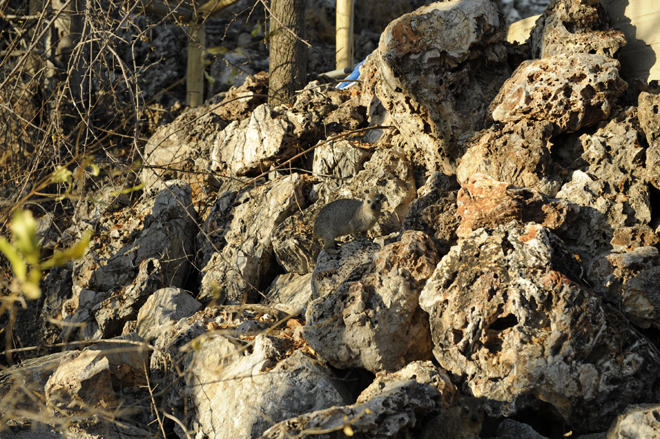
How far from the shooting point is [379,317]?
3.73 meters

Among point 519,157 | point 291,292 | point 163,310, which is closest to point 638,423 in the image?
point 519,157

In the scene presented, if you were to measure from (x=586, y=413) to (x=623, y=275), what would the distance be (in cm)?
102

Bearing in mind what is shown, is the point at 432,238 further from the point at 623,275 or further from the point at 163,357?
the point at 163,357

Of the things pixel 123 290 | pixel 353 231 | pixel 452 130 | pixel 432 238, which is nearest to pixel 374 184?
pixel 353 231

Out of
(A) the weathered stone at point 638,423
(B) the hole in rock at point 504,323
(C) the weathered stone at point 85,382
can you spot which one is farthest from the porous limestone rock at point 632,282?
(C) the weathered stone at point 85,382

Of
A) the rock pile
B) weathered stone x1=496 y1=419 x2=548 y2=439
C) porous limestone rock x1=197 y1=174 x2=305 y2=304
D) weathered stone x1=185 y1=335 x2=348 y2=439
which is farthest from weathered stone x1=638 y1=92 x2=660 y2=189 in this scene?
porous limestone rock x1=197 y1=174 x2=305 y2=304

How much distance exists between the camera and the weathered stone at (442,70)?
5.17 meters

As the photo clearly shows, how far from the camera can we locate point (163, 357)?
433 cm

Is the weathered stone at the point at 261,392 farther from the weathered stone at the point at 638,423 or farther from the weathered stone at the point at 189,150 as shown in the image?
the weathered stone at the point at 189,150

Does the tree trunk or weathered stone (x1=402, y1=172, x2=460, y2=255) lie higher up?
the tree trunk

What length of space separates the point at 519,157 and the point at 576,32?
166cm

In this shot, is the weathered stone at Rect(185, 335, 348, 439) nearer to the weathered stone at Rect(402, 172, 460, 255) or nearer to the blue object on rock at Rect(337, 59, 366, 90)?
the weathered stone at Rect(402, 172, 460, 255)

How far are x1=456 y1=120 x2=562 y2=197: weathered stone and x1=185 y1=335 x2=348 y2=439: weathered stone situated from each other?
7.64 feet

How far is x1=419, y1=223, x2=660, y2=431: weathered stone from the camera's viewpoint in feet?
10.7
